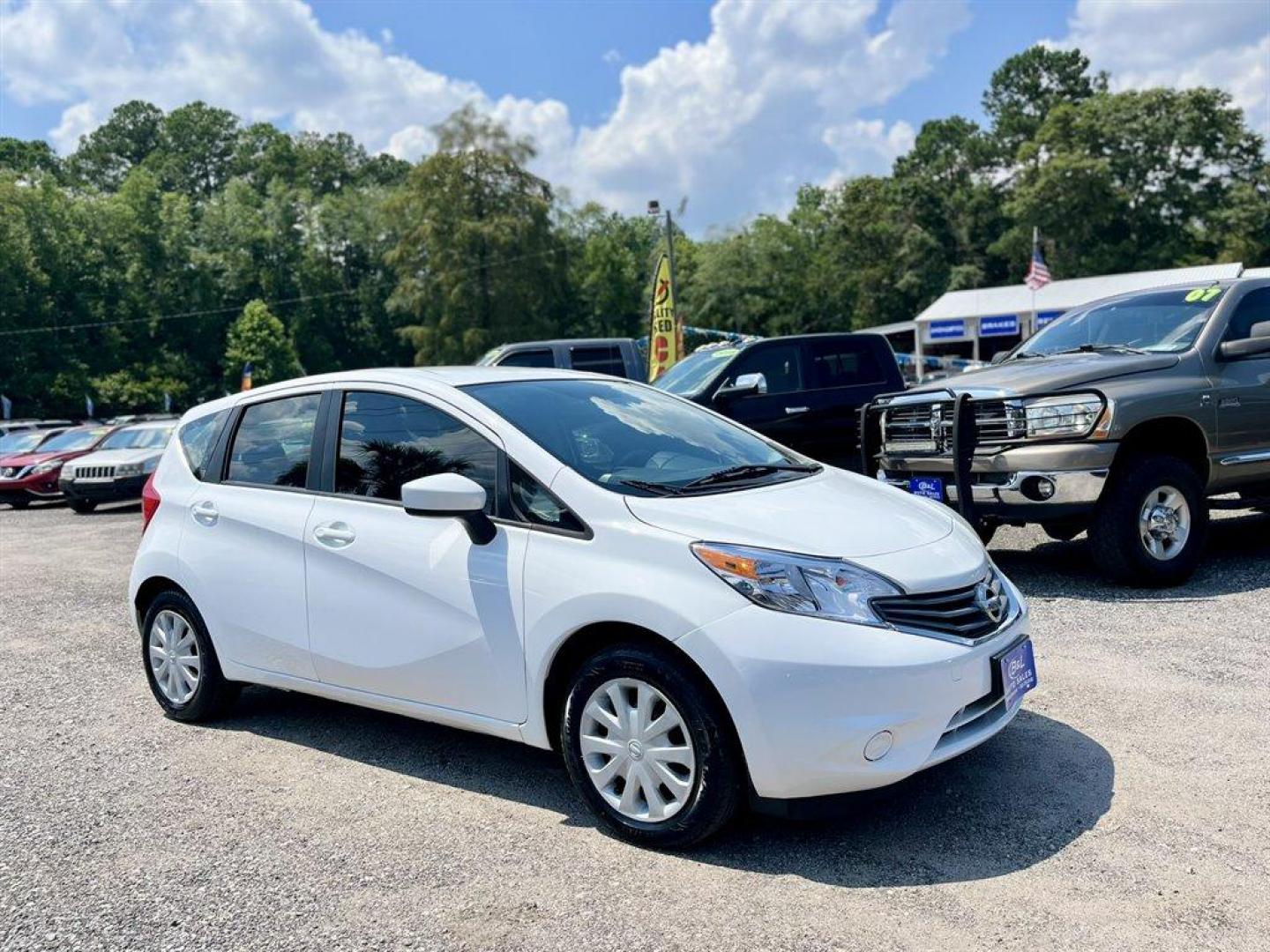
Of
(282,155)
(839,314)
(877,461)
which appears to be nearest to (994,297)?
(839,314)


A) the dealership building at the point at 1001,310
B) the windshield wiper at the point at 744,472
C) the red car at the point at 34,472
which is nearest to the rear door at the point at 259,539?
the windshield wiper at the point at 744,472

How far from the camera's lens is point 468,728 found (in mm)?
4109

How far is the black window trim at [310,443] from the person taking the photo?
4.71 m

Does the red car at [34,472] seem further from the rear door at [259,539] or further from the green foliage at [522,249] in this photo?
the green foliage at [522,249]

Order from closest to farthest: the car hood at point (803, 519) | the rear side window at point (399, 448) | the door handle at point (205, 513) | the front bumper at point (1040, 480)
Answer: the car hood at point (803, 519) → the rear side window at point (399, 448) → the door handle at point (205, 513) → the front bumper at point (1040, 480)

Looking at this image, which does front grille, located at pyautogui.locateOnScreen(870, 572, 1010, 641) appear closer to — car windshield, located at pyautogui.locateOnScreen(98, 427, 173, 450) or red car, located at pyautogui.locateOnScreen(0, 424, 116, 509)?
car windshield, located at pyautogui.locateOnScreen(98, 427, 173, 450)

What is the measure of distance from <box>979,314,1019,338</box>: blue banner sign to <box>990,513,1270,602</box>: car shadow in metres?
38.8

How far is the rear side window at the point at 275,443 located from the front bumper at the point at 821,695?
228 cm

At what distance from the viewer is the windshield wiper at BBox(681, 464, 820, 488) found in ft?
13.4

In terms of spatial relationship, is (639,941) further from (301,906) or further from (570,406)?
(570,406)

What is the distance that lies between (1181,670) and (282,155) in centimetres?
9968

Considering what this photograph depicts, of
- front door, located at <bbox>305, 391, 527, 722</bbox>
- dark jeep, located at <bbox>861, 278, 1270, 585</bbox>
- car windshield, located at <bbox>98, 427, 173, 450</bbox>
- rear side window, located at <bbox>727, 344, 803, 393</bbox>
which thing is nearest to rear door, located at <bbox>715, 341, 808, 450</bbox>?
rear side window, located at <bbox>727, 344, 803, 393</bbox>

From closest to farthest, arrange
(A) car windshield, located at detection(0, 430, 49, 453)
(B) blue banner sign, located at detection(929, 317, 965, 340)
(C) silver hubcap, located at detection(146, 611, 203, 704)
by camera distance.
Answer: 1. (C) silver hubcap, located at detection(146, 611, 203, 704)
2. (A) car windshield, located at detection(0, 430, 49, 453)
3. (B) blue banner sign, located at detection(929, 317, 965, 340)

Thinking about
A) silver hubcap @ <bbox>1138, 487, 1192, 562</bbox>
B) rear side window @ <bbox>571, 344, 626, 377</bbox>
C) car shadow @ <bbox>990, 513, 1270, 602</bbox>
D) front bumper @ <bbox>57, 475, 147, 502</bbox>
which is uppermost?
rear side window @ <bbox>571, 344, 626, 377</bbox>
